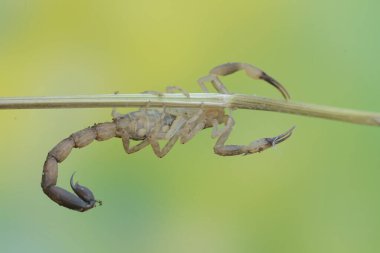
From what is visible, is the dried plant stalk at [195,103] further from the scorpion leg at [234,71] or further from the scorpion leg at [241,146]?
the scorpion leg at [241,146]

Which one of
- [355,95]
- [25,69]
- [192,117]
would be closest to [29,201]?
[25,69]

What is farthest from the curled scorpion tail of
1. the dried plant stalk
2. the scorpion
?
the dried plant stalk

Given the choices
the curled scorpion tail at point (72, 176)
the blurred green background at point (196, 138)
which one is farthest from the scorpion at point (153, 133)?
the blurred green background at point (196, 138)

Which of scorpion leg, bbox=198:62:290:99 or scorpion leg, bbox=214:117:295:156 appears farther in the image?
scorpion leg, bbox=214:117:295:156

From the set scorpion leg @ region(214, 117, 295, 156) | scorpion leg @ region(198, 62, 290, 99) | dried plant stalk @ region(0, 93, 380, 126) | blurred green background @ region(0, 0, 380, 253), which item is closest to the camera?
dried plant stalk @ region(0, 93, 380, 126)

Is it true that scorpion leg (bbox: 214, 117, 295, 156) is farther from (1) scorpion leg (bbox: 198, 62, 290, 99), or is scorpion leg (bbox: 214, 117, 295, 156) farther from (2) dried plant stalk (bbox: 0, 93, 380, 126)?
(2) dried plant stalk (bbox: 0, 93, 380, 126)
